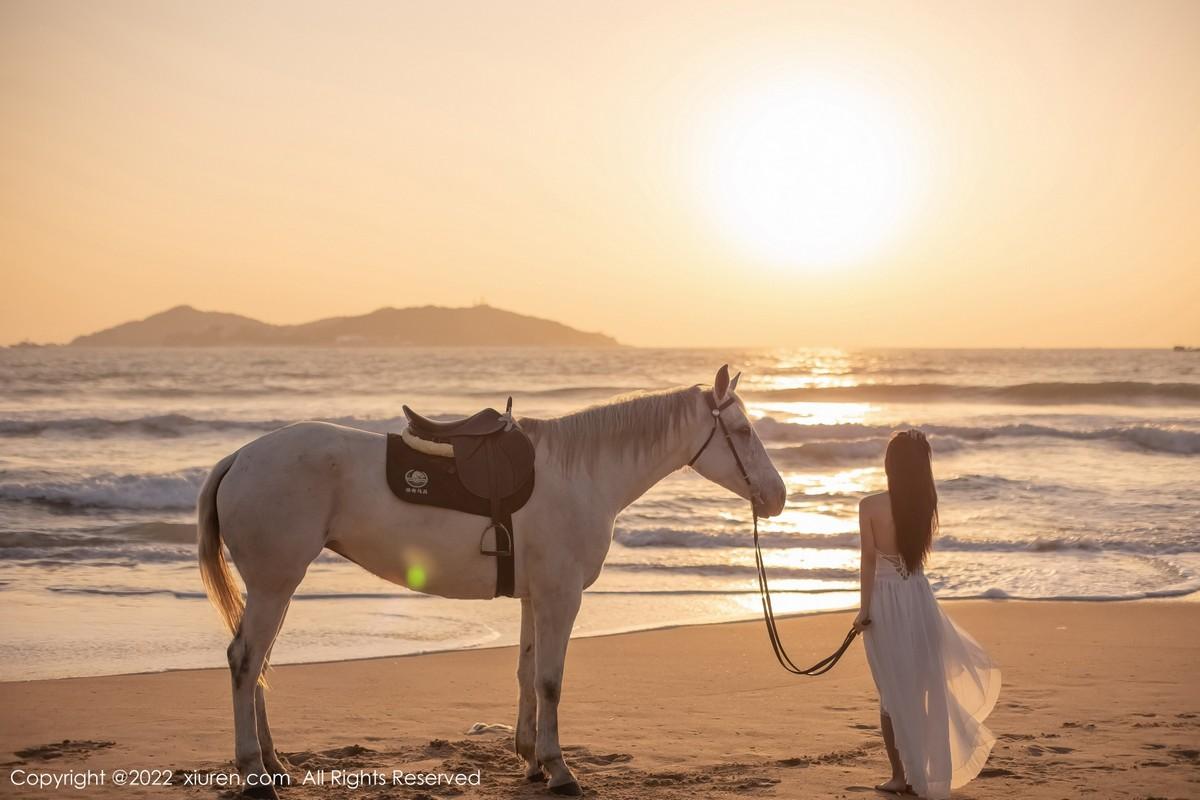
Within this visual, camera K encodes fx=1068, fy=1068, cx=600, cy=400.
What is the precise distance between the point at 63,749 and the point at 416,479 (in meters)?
2.15

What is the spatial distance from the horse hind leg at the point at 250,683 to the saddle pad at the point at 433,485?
2.20ft

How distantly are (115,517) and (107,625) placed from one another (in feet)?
21.7

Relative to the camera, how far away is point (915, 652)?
4406 millimetres

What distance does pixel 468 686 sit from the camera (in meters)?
6.23

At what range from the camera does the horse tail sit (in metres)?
4.40

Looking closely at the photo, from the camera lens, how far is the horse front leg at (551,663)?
4.38 metres

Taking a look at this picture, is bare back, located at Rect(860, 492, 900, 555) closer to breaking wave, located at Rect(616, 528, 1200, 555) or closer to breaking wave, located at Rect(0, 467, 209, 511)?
breaking wave, located at Rect(616, 528, 1200, 555)

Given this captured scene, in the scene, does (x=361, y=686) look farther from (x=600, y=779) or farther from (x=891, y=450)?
(x=891, y=450)

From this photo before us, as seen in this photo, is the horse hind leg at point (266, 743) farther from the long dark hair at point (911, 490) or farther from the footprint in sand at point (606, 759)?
the long dark hair at point (911, 490)

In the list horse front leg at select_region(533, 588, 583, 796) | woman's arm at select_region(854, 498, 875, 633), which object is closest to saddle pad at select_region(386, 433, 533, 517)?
horse front leg at select_region(533, 588, 583, 796)

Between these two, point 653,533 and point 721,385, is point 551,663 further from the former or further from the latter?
point 653,533

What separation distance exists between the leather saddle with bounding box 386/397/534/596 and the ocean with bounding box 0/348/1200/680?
2948 millimetres

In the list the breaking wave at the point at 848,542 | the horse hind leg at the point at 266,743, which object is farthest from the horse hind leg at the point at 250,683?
the breaking wave at the point at 848,542

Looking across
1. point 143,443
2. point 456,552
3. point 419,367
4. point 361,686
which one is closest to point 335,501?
point 456,552
